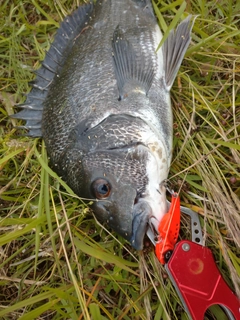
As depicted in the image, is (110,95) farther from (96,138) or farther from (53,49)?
(53,49)

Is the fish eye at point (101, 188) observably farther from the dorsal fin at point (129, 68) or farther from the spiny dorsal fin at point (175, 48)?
the spiny dorsal fin at point (175, 48)

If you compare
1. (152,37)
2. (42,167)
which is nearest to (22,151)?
(42,167)

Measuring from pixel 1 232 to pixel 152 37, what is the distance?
6.76 ft

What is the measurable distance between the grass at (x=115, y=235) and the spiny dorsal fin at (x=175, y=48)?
A: 0.10 meters

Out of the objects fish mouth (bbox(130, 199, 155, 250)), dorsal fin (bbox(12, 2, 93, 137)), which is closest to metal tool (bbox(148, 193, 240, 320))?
fish mouth (bbox(130, 199, 155, 250))

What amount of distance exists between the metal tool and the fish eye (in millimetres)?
423

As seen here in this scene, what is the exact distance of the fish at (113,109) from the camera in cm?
Answer: 262

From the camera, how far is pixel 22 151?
340 cm

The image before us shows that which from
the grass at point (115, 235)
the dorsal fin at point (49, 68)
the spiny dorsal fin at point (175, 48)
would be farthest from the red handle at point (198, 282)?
the dorsal fin at point (49, 68)

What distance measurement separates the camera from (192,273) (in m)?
2.51

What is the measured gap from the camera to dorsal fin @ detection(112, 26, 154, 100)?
2.95m

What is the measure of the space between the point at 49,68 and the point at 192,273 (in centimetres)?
202

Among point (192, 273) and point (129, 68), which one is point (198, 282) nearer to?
point (192, 273)

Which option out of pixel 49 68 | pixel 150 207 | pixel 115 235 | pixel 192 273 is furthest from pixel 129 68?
pixel 192 273
